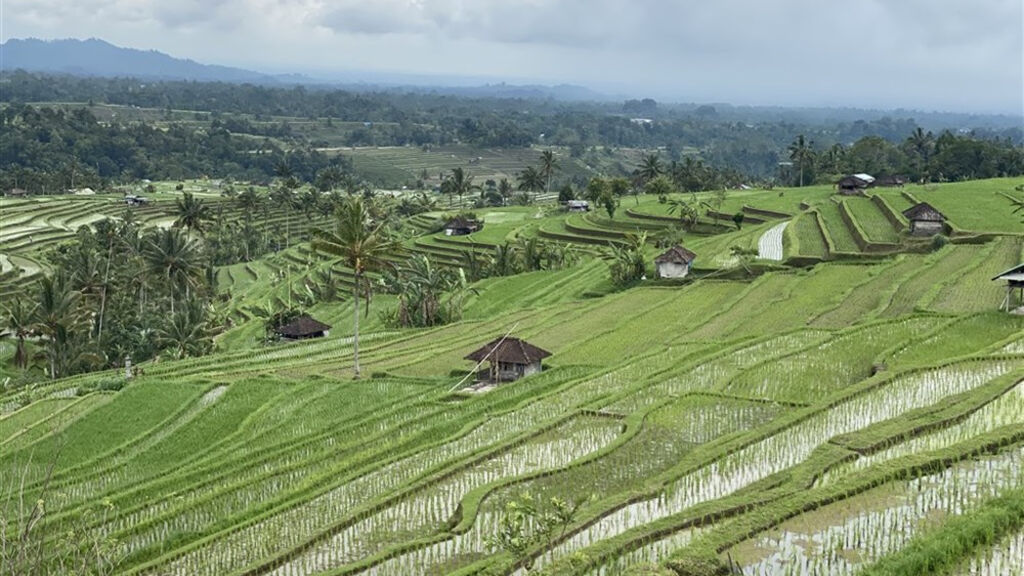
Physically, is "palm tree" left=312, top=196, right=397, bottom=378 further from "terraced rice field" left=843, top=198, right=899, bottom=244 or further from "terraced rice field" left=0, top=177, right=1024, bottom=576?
"terraced rice field" left=843, top=198, right=899, bottom=244

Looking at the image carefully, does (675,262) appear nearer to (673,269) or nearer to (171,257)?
(673,269)

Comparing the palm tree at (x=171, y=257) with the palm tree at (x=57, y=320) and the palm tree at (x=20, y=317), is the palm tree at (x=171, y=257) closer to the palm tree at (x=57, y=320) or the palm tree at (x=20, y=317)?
the palm tree at (x=57, y=320)

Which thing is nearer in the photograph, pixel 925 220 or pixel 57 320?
pixel 57 320

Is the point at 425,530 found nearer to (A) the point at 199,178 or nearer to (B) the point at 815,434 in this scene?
(B) the point at 815,434

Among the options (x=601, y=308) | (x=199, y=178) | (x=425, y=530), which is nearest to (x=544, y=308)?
(x=601, y=308)

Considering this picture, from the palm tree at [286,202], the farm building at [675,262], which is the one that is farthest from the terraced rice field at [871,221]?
the palm tree at [286,202]

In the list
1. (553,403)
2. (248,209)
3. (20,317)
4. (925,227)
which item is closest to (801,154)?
(925,227)
